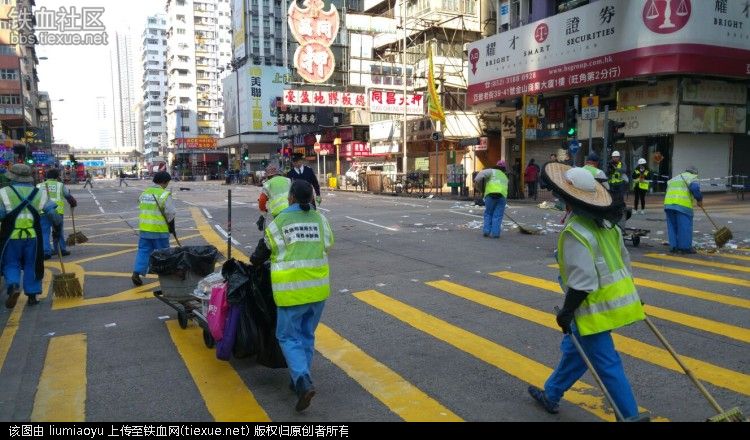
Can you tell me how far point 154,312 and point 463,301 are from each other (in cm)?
397

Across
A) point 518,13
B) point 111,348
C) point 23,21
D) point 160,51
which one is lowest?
point 111,348

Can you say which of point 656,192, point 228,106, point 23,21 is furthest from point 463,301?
point 228,106

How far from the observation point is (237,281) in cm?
476

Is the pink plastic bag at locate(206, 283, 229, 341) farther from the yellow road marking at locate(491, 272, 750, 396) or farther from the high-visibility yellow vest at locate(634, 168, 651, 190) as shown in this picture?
the high-visibility yellow vest at locate(634, 168, 651, 190)

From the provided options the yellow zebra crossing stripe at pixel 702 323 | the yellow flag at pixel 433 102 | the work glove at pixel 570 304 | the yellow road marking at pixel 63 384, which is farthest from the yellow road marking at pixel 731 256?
the yellow flag at pixel 433 102

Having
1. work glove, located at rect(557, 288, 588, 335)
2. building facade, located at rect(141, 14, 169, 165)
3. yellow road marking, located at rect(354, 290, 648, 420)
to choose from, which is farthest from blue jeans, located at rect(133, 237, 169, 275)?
building facade, located at rect(141, 14, 169, 165)

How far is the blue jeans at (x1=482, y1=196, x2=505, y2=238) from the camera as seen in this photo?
13.1 m

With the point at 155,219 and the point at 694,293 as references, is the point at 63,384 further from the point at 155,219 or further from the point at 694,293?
the point at 694,293

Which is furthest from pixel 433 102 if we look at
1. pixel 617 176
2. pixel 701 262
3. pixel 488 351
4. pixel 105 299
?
pixel 488 351

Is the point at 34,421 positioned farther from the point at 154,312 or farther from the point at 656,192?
the point at 656,192

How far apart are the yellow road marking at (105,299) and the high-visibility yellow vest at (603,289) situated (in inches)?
250

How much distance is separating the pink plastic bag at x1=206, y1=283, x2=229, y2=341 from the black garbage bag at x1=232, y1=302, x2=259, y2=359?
0.18m
